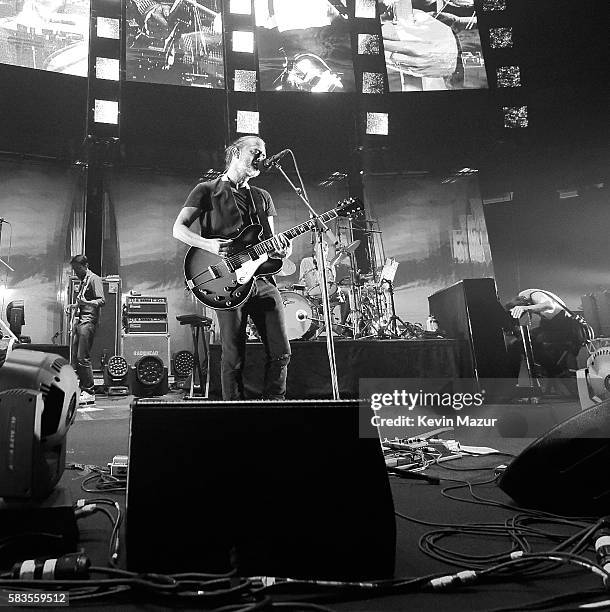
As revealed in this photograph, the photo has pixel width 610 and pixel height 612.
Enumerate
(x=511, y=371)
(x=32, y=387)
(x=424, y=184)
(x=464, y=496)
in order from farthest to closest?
(x=424, y=184) → (x=511, y=371) → (x=464, y=496) → (x=32, y=387)

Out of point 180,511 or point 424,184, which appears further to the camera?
point 424,184

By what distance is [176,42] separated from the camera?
4.34 m

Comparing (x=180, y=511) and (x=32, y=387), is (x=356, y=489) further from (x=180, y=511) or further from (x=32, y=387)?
(x=32, y=387)

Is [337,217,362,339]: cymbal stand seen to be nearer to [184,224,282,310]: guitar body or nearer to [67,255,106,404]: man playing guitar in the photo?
[184,224,282,310]: guitar body

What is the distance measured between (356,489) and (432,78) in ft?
14.8

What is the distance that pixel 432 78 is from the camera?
465cm

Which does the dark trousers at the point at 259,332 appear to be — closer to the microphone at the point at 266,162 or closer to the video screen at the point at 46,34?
the microphone at the point at 266,162

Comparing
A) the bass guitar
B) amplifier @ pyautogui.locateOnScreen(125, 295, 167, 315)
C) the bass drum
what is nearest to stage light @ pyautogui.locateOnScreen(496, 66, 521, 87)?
the bass drum

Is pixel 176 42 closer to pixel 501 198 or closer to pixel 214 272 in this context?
pixel 214 272

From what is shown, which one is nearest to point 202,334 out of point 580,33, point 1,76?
point 1,76

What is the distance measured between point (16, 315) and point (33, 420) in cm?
412

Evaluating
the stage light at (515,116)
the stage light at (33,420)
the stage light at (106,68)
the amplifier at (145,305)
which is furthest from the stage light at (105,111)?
the stage light at (33,420)

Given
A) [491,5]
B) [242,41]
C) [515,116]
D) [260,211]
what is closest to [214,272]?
[260,211]

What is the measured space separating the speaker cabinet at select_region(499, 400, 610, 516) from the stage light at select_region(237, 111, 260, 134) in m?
3.83
